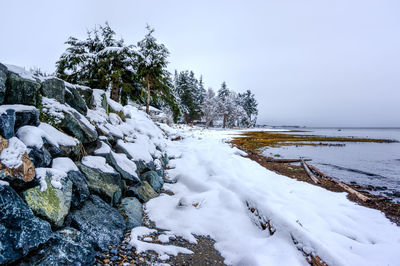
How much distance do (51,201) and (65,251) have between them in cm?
71

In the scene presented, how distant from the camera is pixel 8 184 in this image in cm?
203

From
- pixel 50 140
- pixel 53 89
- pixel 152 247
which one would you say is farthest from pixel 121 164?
pixel 152 247

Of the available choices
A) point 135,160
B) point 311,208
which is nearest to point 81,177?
point 135,160

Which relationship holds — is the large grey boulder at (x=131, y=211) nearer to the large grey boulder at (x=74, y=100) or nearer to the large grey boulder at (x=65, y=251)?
the large grey boulder at (x=65, y=251)

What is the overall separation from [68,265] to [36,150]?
1.71 meters

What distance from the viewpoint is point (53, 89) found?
4.26 meters

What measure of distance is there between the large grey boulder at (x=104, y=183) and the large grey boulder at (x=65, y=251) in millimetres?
1047

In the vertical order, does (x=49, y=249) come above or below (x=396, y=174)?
above

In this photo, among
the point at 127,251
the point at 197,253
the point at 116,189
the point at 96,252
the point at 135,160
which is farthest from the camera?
the point at 135,160

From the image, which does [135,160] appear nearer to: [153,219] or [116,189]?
[116,189]

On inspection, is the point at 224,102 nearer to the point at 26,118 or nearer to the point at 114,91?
the point at 114,91

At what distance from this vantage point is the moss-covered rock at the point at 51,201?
2.26m

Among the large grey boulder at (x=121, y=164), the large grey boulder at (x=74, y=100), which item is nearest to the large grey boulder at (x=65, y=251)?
the large grey boulder at (x=121, y=164)

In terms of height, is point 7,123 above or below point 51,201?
above
